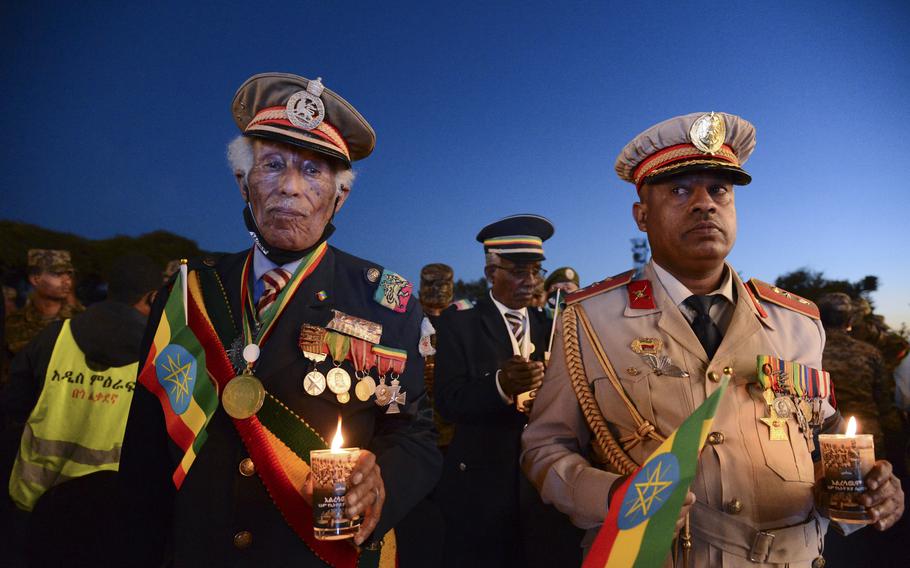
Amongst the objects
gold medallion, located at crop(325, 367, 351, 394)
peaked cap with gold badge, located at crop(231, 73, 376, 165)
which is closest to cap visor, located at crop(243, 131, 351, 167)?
peaked cap with gold badge, located at crop(231, 73, 376, 165)

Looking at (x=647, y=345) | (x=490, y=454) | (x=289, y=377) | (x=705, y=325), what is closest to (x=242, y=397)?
(x=289, y=377)

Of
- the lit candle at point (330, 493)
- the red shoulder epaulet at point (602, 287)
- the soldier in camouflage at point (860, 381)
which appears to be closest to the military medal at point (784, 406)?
the red shoulder epaulet at point (602, 287)

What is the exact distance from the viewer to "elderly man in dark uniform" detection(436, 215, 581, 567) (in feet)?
13.5

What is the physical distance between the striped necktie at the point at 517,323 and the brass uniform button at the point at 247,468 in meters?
2.99

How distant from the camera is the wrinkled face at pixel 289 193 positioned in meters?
2.41

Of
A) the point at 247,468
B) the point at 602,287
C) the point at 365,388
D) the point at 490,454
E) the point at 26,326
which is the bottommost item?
the point at 490,454

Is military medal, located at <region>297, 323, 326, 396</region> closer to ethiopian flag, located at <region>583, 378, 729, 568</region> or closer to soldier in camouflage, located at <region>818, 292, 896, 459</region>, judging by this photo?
ethiopian flag, located at <region>583, 378, 729, 568</region>

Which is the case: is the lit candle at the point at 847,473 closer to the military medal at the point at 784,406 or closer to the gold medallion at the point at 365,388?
the military medal at the point at 784,406

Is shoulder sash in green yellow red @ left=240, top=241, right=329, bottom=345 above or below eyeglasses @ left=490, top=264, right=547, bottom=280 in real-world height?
below

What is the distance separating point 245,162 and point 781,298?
2533 mm

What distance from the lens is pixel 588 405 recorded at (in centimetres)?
247

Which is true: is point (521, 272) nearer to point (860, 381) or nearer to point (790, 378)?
point (790, 378)

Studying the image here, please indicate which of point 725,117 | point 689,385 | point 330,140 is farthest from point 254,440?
point 725,117

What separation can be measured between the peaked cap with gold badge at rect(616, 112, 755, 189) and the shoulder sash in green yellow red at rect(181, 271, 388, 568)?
1.86 meters
